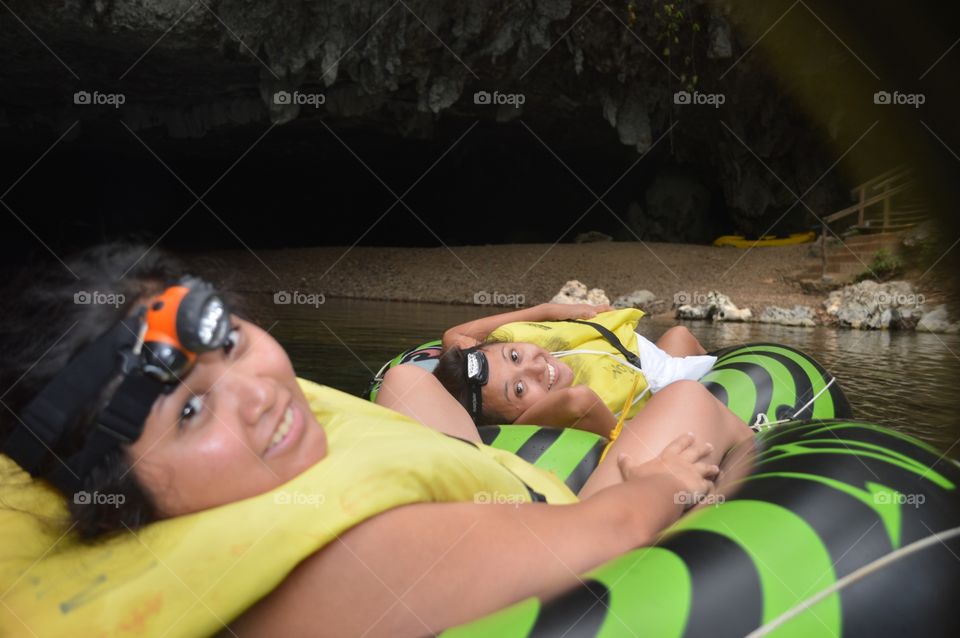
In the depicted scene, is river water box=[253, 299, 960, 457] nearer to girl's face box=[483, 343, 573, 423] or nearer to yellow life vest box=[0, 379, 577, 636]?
yellow life vest box=[0, 379, 577, 636]

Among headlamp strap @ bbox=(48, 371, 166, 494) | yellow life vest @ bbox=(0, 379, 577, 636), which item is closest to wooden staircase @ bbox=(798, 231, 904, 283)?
yellow life vest @ bbox=(0, 379, 577, 636)

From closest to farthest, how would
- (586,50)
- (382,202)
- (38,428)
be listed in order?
(38,428) < (586,50) < (382,202)

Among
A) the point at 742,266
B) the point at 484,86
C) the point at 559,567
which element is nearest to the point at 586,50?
the point at 484,86

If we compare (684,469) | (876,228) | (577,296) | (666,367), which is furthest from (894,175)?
(684,469)

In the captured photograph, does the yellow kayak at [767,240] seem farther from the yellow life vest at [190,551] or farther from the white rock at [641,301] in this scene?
the yellow life vest at [190,551]

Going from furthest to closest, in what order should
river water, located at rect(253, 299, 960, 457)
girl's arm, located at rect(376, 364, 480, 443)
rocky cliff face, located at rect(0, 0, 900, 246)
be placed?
1. rocky cliff face, located at rect(0, 0, 900, 246)
2. river water, located at rect(253, 299, 960, 457)
3. girl's arm, located at rect(376, 364, 480, 443)

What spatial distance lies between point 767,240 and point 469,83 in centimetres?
638

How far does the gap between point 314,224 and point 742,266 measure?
1066cm

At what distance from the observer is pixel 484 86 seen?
12.5 m

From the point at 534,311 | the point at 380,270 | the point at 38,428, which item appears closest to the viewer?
the point at 38,428

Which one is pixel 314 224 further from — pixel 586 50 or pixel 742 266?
pixel 742 266

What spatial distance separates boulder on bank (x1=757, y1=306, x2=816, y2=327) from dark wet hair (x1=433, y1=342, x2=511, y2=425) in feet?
23.7

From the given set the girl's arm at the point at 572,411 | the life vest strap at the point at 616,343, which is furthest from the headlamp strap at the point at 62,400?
the life vest strap at the point at 616,343

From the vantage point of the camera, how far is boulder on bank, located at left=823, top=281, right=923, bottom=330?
8.20m
